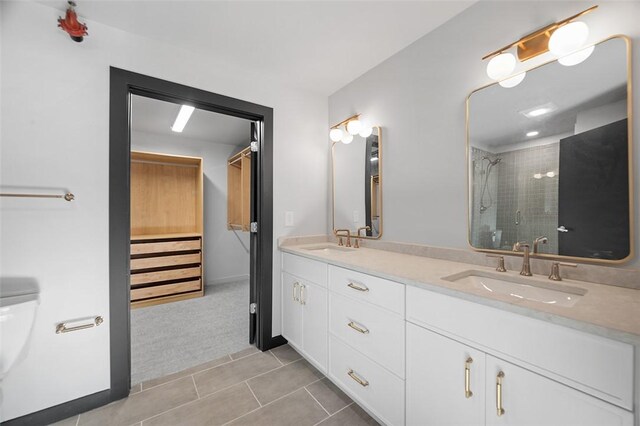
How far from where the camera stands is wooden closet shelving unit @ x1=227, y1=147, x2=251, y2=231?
11.6 feet

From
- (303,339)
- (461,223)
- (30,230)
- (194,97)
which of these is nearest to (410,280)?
(461,223)

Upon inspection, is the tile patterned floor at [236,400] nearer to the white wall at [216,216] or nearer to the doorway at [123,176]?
the doorway at [123,176]

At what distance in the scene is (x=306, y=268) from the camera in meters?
1.96

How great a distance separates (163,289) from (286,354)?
6.98 feet

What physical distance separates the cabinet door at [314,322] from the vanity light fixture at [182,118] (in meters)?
2.22

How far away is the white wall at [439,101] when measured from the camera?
4.07 feet

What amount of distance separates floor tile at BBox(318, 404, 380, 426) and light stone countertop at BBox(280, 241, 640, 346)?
0.85 meters

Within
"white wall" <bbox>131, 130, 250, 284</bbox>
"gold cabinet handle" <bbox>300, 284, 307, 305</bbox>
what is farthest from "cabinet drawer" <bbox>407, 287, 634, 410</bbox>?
"white wall" <bbox>131, 130, 250, 284</bbox>

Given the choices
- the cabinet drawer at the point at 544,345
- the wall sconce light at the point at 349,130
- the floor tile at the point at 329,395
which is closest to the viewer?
the cabinet drawer at the point at 544,345

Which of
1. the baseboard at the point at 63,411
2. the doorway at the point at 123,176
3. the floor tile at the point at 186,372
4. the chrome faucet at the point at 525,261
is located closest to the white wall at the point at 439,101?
the chrome faucet at the point at 525,261

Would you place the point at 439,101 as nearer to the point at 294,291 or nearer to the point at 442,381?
the point at 442,381

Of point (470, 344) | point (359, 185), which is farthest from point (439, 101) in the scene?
point (470, 344)

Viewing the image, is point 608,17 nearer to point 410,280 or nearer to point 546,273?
point 546,273

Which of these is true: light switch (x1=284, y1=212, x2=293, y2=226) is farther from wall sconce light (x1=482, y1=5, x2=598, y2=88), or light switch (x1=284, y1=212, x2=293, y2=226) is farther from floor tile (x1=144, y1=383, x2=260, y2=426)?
wall sconce light (x1=482, y1=5, x2=598, y2=88)
